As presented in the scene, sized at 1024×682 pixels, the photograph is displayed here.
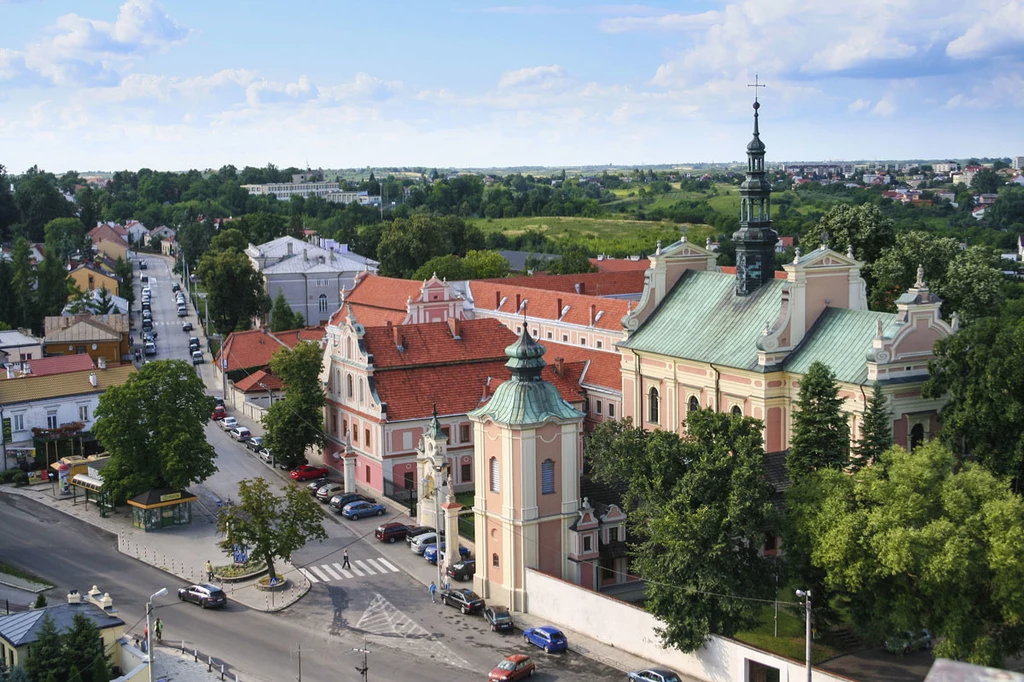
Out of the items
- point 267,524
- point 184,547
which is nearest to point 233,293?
point 184,547

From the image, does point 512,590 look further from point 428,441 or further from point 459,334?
point 459,334

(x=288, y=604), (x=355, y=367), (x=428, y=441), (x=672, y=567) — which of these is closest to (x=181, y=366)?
(x=355, y=367)

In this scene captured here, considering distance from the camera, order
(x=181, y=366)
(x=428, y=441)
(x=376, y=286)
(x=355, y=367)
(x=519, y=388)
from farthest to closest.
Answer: (x=376, y=286) → (x=355, y=367) → (x=181, y=366) → (x=428, y=441) → (x=519, y=388)

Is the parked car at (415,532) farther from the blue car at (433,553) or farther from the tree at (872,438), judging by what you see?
the tree at (872,438)

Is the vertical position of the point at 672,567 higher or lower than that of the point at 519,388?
lower

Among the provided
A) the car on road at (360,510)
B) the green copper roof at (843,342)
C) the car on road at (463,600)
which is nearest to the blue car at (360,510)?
the car on road at (360,510)
